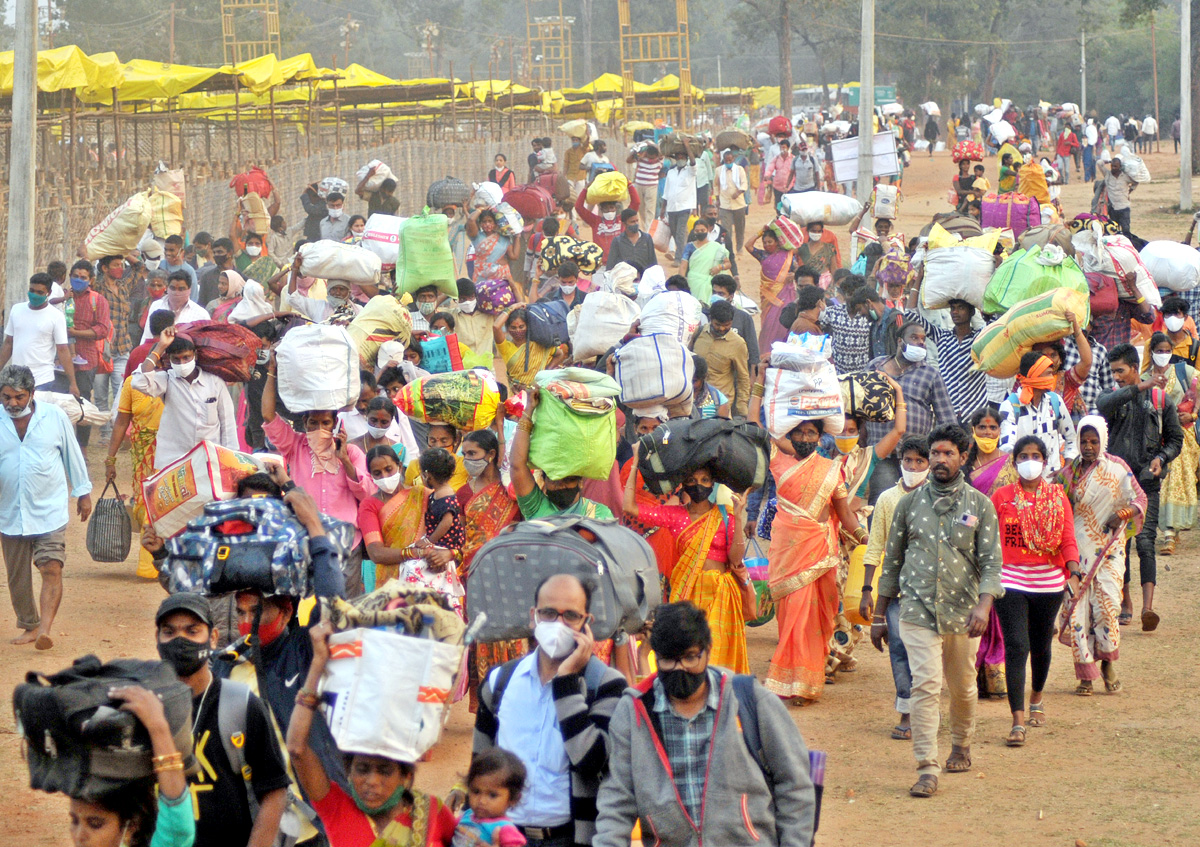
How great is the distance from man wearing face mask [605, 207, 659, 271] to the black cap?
12.2 m

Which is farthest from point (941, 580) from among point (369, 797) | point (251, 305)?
point (251, 305)

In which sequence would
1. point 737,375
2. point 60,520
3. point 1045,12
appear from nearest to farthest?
point 60,520, point 737,375, point 1045,12

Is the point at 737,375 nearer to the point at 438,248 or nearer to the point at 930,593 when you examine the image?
the point at 438,248

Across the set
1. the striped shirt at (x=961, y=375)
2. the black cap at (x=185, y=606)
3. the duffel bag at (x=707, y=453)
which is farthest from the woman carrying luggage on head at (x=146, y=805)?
the striped shirt at (x=961, y=375)

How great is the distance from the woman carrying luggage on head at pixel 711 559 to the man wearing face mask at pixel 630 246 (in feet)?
29.7

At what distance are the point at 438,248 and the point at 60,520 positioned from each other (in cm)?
384

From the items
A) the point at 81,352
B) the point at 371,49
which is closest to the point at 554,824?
the point at 81,352

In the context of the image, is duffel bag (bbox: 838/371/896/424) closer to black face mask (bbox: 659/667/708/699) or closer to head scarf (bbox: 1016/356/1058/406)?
head scarf (bbox: 1016/356/1058/406)

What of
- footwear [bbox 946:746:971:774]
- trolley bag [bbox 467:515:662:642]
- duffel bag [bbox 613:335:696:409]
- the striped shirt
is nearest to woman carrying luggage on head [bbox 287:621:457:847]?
trolley bag [bbox 467:515:662:642]

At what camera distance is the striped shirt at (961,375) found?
37.0 feet

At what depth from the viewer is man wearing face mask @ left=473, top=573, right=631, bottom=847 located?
431cm

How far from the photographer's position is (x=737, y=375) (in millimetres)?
11844

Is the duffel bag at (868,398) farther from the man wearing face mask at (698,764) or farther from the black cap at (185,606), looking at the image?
the black cap at (185,606)

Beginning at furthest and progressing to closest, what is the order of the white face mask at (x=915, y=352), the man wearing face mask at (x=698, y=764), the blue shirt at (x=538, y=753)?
the white face mask at (x=915, y=352)
the blue shirt at (x=538, y=753)
the man wearing face mask at (x=698, y=764)
